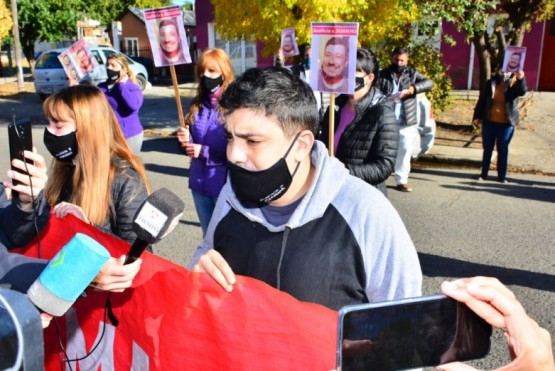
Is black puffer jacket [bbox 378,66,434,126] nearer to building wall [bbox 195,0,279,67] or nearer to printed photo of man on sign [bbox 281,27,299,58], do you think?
printed photo of man on sign [bbox 281,27,299,58]

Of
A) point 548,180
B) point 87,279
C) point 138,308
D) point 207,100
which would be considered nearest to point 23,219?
point 138,308

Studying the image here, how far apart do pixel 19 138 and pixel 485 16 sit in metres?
9.84

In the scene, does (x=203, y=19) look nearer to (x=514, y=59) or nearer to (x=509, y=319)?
(x=514, y=59)

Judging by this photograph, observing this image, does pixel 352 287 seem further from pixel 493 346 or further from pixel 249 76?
pixel 493 346

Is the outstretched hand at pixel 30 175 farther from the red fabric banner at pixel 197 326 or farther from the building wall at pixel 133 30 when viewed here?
the building wall at pixel 133 30

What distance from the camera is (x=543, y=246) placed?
5633mm

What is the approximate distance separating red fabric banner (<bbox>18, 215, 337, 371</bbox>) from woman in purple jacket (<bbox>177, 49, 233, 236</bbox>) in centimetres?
205

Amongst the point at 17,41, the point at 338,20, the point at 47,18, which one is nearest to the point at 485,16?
the point at 338,20

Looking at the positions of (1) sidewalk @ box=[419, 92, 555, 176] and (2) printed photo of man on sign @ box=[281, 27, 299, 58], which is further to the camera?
(1) sidewalk @ box=[419, 92, 555, 176]

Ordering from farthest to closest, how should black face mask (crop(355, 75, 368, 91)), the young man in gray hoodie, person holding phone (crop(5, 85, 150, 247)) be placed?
black face mask (crop(355, 75, 368, 91)) < person holding phone (crop(5, 85, 150, 247)) < the young man in gray hoodie

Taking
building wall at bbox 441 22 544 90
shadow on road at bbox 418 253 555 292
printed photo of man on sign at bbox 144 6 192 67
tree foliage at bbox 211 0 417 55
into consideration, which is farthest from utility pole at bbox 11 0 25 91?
shadow on road at bbox 418 253 555 292

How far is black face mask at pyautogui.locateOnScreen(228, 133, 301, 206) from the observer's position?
1976 mm

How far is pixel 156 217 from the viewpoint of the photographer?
1702mm

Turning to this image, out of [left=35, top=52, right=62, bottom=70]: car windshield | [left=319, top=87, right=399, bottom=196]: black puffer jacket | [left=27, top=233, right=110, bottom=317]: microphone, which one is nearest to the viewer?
[left=27, top=233, right=110, bottom=317]: microphone
